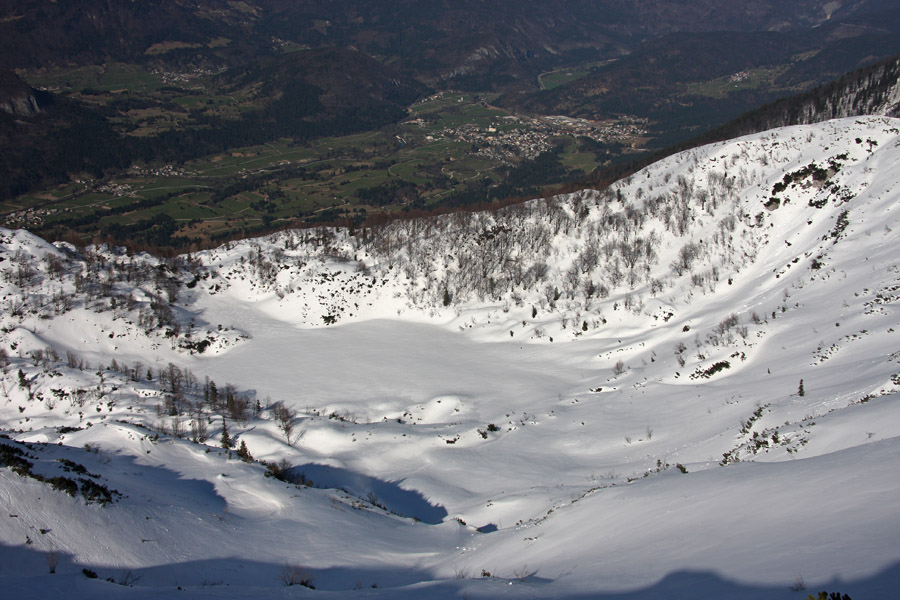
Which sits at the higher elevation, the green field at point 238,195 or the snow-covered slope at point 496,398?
the green field at point 238,195

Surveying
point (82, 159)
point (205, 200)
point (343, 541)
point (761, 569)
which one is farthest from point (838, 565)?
point (82, 159)

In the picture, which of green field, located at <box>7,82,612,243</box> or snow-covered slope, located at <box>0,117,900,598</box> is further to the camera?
green field, located at <box>7,82,612,243</box>

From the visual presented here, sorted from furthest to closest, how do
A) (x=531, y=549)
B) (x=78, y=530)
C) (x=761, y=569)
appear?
1. (x=531, y=549)
2. (x=78, y=530)
3. (x=761, y=569)

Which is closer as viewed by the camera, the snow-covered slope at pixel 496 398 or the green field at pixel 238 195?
the snow-covered slope at pixel 496 398

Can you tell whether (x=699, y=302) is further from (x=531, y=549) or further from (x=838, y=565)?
(x=838, y=565)

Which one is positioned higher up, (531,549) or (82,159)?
(82,159)

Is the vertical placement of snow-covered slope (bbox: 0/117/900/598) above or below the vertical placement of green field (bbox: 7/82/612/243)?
below

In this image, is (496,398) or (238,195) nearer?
(496,398)

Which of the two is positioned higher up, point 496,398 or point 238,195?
point 238,195
